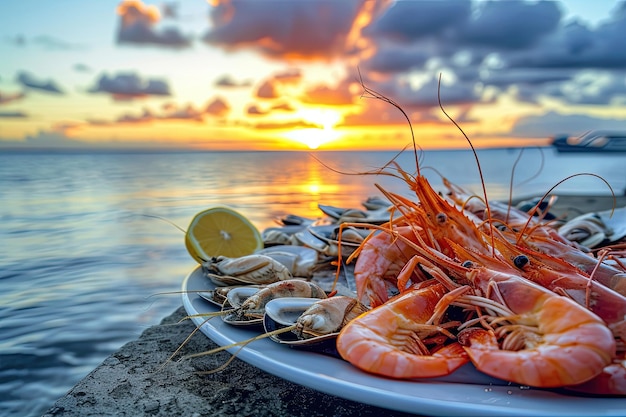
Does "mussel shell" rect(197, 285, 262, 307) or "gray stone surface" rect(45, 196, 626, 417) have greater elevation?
"mussel shell" rect(197, 285, 262, 307)

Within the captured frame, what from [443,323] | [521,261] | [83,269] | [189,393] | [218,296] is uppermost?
[521,261]

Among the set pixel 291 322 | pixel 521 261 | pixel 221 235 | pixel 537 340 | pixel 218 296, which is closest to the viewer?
pixel 537 340

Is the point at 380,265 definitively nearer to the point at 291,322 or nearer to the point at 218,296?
the point at 291,322

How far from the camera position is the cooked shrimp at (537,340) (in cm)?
114

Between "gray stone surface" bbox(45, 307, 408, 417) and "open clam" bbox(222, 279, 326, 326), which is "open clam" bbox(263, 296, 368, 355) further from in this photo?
"gray stone surface" bbox(45, 307, 408, 417)

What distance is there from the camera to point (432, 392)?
3.82 feet

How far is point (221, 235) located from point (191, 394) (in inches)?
55.3

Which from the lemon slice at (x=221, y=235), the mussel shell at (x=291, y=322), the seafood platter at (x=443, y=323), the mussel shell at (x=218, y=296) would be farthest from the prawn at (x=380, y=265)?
the lemon slice at (x=221, y=235)

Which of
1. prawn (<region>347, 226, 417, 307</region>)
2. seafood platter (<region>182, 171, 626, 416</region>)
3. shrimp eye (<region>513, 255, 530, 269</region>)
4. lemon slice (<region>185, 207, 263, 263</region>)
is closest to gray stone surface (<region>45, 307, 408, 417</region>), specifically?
seafood platter (<region>182, 171, 626, 416</region>)

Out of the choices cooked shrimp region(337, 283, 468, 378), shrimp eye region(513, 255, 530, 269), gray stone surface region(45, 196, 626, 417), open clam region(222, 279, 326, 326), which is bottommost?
gray stone surface region(45, 196, 626, 417)

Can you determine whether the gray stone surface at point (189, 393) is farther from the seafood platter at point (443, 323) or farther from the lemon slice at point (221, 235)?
the lemon slice at point (221, 235)

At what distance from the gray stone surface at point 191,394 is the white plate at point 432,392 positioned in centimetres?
20

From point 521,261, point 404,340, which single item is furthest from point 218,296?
point 521,261

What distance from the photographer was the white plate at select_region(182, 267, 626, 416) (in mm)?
1079
